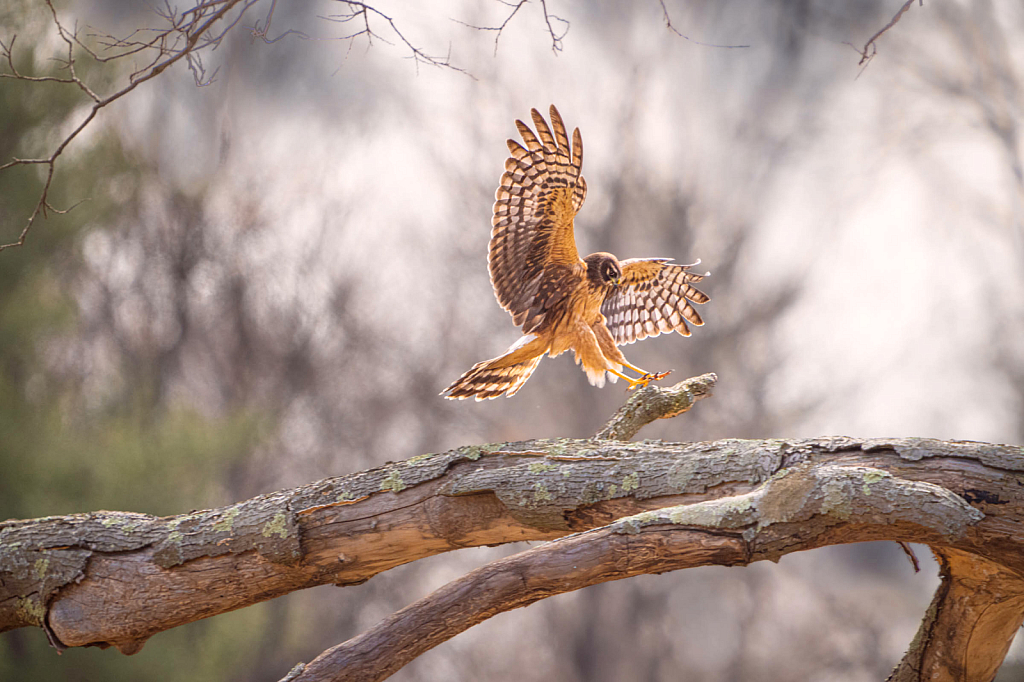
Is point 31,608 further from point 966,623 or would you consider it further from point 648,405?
point 966,623

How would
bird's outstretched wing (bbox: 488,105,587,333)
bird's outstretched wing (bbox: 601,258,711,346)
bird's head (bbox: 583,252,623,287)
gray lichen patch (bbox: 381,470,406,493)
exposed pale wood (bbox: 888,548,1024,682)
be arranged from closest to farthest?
exposed pale wood (bbox: 888,548,1024,682) < gray lichen patch (bbox: 381,470,406,493) < bird's outstretched wing (bbox: 488,105,587,333) < bird's head (bbox: 583,252,623,287) < bird's outstretched wing (bbox: 601,258,711,346)

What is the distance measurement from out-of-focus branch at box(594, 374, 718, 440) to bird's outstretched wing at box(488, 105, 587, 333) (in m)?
0.48

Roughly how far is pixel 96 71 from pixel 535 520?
3.61m

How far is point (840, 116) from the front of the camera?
13.8 ft

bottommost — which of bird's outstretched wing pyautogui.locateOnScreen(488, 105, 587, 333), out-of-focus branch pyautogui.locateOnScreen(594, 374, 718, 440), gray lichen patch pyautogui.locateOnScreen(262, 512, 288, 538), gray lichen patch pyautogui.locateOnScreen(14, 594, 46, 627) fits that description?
gray lichen patch pyautogui.locateOnScreen(14, 594, 46, 627)

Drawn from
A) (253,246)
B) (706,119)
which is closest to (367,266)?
(253,246)

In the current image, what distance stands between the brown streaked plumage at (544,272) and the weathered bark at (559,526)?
2.18 feet

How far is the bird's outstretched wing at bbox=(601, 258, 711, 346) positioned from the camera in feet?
8.23

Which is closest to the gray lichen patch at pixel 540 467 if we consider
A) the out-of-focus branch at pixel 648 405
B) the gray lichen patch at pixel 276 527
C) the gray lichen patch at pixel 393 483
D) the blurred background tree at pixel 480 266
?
the gray lichen patch at pixel 393 483

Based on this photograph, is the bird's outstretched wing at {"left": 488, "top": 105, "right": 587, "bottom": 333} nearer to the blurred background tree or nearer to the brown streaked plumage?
the brown streaked plumage

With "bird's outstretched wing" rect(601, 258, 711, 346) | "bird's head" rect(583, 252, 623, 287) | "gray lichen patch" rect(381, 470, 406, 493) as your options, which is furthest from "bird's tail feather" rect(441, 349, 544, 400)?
"gray lichen patch" rect(381, 470, 406, 493)

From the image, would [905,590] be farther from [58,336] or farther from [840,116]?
[58,336]

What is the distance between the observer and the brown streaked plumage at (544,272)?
2.05 metres

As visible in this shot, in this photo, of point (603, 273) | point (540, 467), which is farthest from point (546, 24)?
point (540, 467)
